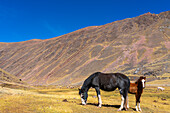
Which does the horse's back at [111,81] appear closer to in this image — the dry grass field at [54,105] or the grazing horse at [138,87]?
the grazing horse at [138,87]

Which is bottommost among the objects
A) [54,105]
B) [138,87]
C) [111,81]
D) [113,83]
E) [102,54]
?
[54,105]

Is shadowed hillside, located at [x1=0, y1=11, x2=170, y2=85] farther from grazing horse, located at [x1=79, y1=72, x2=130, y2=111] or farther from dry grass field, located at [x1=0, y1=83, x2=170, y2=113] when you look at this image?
grazing horse, located at [x1=79, y1=72, x2=130, y2=111]

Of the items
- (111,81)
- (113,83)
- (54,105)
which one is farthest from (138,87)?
(54,105)

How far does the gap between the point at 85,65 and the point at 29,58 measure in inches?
3440

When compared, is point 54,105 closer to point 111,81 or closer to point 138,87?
point 111,81

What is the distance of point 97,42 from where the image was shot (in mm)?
158250

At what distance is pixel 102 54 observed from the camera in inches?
5389

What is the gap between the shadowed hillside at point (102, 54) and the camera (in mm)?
114994

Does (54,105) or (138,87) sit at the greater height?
(138,87)

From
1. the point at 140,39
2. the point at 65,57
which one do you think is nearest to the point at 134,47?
the point at 140,39

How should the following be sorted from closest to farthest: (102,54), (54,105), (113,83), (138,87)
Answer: (54,105) → (113,83) → (138,87) → (102,54)

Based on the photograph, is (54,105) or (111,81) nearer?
(54,105)

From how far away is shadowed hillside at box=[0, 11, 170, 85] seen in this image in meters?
115

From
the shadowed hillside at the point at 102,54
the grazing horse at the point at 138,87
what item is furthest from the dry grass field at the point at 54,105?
the shadowed hillside at the point at 102,54
